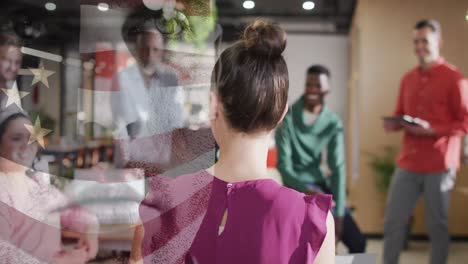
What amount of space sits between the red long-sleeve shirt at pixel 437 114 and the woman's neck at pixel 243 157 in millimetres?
2224

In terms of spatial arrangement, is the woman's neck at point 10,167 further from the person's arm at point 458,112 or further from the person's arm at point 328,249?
the person's arm at point 458,112

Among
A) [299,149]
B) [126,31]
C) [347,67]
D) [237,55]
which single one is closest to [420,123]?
[299,149]

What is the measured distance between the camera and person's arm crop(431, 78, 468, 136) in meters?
2.78

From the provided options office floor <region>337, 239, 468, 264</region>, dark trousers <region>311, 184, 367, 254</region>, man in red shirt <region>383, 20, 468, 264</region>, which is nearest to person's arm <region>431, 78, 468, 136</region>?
man in red shirt <region>383, 20, 468, 264</region>

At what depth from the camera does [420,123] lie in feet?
9.14

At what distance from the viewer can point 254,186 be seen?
744mm

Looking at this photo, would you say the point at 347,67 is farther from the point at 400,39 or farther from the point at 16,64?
the point at 16,64

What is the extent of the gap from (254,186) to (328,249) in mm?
125

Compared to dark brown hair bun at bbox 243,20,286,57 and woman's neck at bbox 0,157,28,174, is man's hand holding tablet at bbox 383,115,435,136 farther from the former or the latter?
woman's neck at bbox 0,157,28,174

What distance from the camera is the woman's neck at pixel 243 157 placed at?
758 millimetres

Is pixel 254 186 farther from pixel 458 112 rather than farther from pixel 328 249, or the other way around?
pixel 458 112

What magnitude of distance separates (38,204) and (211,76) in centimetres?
22

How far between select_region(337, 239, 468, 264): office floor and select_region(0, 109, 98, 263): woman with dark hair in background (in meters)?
3.57

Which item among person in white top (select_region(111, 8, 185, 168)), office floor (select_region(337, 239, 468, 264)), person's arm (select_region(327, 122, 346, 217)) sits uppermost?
person in white top (select_region(111, 8, 185, 168))
